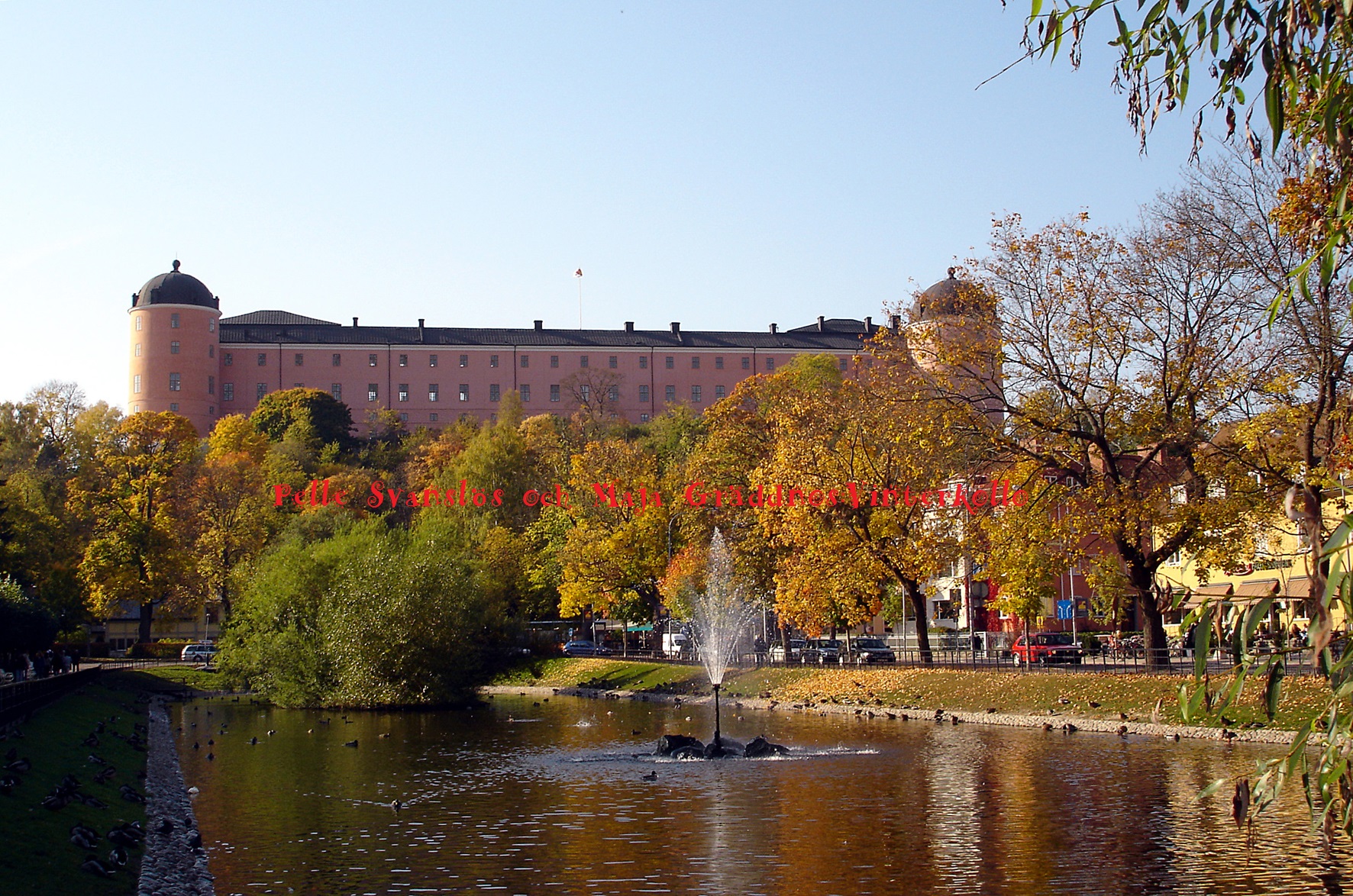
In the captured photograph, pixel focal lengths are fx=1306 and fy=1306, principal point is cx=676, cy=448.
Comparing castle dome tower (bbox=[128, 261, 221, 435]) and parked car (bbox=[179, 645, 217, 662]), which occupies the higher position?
castle dome tower (bbox=[128, 261, 221, 435])

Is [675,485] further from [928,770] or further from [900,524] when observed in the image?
[928,770]

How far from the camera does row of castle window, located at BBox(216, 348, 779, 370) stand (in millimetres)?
146875

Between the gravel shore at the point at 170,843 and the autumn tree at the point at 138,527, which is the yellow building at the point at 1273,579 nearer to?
the gravel shore at the point at 170,843

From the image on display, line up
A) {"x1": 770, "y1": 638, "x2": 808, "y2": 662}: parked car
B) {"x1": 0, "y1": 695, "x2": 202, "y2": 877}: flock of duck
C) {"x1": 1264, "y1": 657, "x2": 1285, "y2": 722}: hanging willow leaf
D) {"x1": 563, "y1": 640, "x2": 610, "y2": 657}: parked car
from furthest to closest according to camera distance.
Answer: {"x1": 563, "y1": 640, "x2": 610, "y2": 657}: parked car, {"x1": 770, "y1": 638, "x2": 808, "y2": 662}: parked car, {"x1": 0, "y1": 695, "x2": 202, "y2": 877}: flock of duck, {"x1": 1264, "y1": 657, "x2": 1285, "y2": 722}: hanging willow leaf

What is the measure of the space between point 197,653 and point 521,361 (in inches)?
3175

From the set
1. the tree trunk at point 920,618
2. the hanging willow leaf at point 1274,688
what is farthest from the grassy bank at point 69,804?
the tree trunk at point 920,618

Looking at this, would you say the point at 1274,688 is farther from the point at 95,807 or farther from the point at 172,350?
the point at 172,350

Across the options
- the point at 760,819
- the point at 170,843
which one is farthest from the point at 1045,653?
the point at 170,843

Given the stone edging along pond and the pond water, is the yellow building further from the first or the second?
the stone edging along pond

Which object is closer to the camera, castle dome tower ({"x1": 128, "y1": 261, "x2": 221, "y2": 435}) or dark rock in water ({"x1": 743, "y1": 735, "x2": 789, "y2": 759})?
dark rock in water ({"x1": 743, "y1": 735, "x2": 789, "y2": 759})

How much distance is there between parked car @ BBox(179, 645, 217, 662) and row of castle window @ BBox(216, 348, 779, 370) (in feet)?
252

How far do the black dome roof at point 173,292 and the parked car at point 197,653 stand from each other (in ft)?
245

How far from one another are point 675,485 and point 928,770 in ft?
134

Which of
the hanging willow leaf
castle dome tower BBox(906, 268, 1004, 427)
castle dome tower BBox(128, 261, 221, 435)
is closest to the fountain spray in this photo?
castle dome tower BBox(906, 268, 1004, 427)
